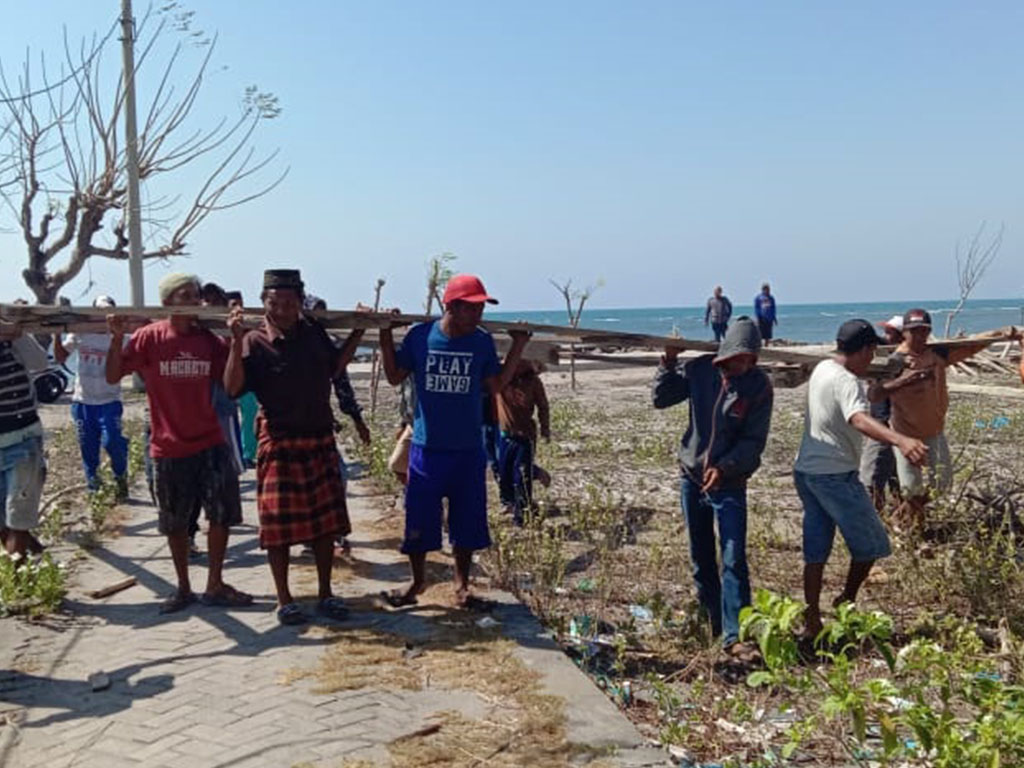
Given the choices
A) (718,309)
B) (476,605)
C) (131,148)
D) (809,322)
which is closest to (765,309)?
(718,309)

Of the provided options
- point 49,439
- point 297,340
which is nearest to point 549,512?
point 297,340

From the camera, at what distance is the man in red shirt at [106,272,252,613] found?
17.5ft

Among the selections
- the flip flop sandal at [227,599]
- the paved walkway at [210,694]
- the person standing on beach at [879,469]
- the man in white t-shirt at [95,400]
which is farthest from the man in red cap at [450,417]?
the man in white t-shirt at [95,400]

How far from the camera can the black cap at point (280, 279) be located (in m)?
5.06

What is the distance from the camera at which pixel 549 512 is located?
27.7 feet

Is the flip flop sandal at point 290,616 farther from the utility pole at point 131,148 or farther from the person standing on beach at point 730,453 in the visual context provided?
the utility pole at point 131,148

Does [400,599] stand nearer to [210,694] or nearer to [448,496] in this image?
[448,496]

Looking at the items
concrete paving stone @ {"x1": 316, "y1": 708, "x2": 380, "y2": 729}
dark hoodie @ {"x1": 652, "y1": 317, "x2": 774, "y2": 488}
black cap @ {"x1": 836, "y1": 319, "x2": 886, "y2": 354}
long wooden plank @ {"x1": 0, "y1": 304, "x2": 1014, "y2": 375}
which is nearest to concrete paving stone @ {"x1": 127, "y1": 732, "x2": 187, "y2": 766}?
concrete paving stone @ {"x1": 316, "y1": 708, "x2": 380, "y2": 729}

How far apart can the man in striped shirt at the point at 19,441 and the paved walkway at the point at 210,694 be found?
564mm

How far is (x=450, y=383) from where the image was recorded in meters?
5.18

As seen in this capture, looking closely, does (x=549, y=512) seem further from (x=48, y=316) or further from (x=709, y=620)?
(x=48, y=316)

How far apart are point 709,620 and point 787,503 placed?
399cm

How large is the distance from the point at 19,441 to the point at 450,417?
266 centimetres

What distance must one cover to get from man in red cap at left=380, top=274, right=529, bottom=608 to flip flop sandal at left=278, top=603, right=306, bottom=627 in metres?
0.65
